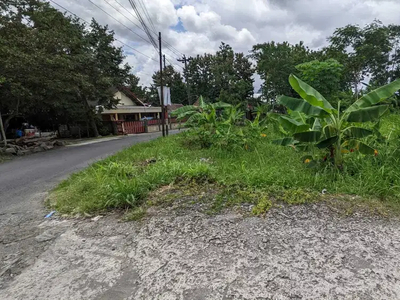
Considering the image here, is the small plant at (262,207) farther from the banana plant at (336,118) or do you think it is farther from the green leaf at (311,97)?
the green leaf at (311,97)

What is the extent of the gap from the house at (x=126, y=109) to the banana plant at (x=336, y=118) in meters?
23.2

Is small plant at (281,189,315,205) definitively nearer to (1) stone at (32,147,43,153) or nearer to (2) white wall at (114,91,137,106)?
(1) stone at (32,147,43,153)

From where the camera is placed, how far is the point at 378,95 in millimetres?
3641

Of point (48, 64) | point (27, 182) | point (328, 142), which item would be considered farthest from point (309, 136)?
point (48, 64)

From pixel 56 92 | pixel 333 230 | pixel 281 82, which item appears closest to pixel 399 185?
pixel 333 230

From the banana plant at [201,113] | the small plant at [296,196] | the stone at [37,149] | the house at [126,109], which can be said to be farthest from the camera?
the house at [126,109]

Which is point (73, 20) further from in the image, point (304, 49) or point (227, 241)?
point (227, 241)

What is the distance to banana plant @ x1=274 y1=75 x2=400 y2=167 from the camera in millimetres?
3576

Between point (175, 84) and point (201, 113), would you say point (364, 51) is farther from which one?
point (175, 84)

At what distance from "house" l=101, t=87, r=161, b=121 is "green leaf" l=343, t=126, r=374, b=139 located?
77.8 feet

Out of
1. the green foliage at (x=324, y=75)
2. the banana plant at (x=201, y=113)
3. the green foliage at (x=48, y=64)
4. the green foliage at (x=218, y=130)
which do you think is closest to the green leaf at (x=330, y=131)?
the green foliage at (x=218, y=130)

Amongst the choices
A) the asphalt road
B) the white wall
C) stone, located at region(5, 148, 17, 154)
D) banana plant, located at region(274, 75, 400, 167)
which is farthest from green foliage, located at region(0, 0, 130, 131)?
banana plant, located at region(274, 75, 400, 167)

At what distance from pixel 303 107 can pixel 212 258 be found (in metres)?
2.79

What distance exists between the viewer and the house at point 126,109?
26022 mm
